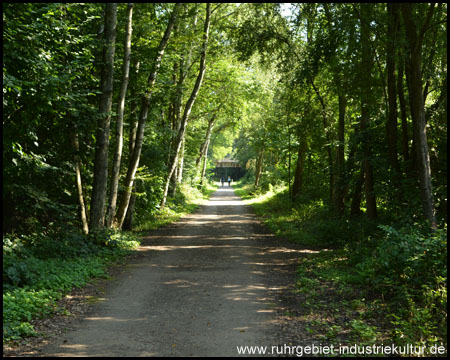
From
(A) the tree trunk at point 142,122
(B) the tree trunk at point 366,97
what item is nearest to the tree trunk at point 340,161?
(B) the tree trunk at point 366,97

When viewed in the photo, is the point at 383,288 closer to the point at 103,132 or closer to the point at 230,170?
the point at 103,132

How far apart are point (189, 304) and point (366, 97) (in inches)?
309

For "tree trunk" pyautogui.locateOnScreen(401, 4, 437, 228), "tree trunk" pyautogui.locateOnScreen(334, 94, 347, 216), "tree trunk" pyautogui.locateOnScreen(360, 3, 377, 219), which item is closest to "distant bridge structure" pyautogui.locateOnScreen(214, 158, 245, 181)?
"tree trunk" pyautogui.locateOnScreen(334, 94, 347, 216)

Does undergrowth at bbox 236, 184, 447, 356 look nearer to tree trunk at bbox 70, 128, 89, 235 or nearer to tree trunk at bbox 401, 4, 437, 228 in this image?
tree trunk at bbox 401, 4, 437, 228

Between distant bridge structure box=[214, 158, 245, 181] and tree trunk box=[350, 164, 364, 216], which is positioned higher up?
distant bridge structure box=[214, 158, 245, 181]

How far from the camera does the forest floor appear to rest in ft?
16.3

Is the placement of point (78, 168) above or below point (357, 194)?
above

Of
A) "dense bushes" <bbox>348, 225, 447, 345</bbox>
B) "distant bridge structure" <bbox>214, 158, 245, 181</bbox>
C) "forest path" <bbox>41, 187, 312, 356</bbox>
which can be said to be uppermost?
"distant bridge structure" <bbox>214, 158, 245, 181</bbox>

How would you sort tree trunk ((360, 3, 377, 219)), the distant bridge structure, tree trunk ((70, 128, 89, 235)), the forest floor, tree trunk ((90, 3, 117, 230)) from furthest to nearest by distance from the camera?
the distant bridge structure → tree trunk ((90, 3, 117, 230)) → tree trunk ((70, 128, 89, 235)) → tree trunk ((360, 3, 377, 219)) → the forest floor

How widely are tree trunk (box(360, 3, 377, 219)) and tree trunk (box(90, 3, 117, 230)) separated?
6948 mm

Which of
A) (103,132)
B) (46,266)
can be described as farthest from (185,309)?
(103,132)

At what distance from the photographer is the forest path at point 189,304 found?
16.4ft

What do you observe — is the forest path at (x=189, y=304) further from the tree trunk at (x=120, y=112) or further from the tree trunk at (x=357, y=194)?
the tree trunk at (x=357, y=194)

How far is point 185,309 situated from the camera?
6449 millimetres
